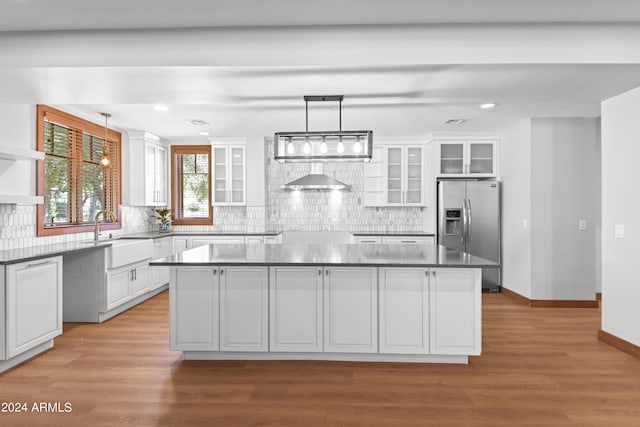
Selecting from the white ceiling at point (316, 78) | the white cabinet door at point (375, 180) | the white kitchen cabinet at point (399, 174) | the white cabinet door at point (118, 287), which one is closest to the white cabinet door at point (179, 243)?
the white cabinet door at point (118, 287)

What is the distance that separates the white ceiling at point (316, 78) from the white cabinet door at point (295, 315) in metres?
1.73

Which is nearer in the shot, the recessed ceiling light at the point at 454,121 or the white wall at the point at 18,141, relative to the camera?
the white wall at the point at 18,141

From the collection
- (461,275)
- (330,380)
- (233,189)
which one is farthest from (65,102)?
(461,275)

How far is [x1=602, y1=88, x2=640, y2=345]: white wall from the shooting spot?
144 inches

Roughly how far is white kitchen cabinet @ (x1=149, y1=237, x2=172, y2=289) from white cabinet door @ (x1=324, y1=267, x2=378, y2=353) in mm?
3562

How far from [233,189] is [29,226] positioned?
3213mm

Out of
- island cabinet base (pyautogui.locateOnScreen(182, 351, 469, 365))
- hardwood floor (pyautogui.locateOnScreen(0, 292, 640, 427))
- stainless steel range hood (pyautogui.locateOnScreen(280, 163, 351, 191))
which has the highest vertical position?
stainless steel range hood (pyautogui.locateOnScreen(280, 163, 351, 191))

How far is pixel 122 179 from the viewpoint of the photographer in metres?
6.33

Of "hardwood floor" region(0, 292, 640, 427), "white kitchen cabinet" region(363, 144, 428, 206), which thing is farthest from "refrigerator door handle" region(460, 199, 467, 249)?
"hardwood floor" region(0, 292, 640, 427)

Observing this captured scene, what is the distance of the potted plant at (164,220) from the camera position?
692 centimetres

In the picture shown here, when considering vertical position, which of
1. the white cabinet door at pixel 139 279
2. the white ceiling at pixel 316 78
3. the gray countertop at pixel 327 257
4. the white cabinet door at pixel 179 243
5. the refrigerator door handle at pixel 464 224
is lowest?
the white cabinet door at pixel 139 279

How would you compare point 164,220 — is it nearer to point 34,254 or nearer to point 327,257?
point 34,254

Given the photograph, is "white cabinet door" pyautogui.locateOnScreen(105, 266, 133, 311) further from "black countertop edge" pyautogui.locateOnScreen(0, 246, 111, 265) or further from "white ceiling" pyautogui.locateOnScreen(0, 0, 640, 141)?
"white ceiling" pyautogui.locateOnScreen(0, 0, 640, 141)

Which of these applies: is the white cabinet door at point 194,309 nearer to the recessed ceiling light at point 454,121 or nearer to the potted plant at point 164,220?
the potted plant at point 164,220
